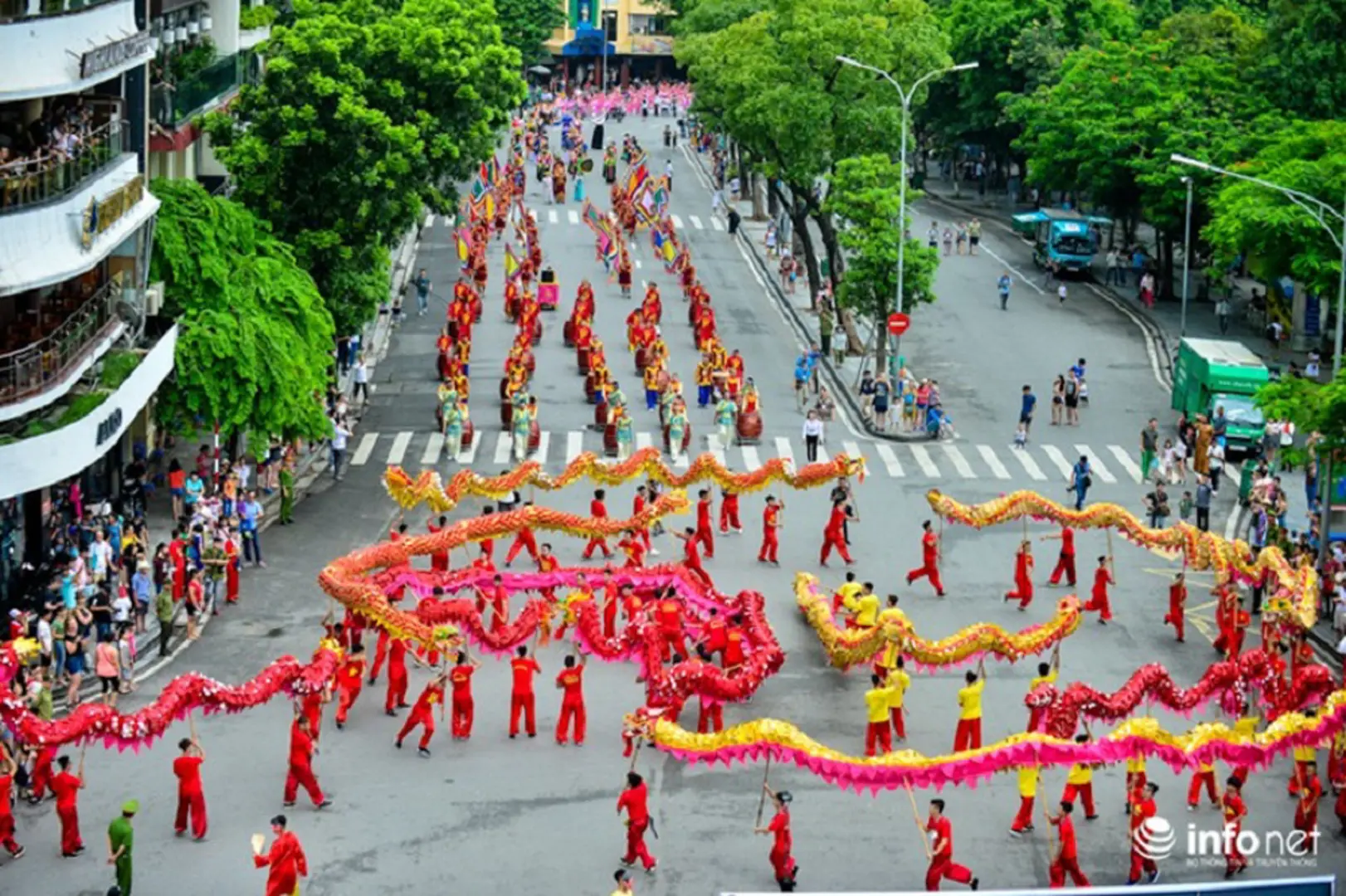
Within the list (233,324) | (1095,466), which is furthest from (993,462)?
(233,324)

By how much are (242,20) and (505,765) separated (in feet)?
113

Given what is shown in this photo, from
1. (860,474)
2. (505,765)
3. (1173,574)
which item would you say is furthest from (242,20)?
(505,765)

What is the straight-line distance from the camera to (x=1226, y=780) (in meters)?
29.8

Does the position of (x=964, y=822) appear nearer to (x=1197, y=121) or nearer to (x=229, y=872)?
(x=229, y=872)

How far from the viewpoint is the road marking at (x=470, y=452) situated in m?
50.4

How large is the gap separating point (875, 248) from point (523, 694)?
96.2ft

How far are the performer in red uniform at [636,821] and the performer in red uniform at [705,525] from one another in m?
14.7

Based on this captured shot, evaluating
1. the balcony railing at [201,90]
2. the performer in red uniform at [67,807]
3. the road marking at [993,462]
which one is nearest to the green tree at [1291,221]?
the road marking at [993,462]

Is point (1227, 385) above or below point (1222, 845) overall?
above

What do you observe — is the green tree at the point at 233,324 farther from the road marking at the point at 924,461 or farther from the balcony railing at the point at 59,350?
the road marking at the point at 924,461

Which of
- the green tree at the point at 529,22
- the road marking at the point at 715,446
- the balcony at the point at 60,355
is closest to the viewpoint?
the balcony at the point at 60,355

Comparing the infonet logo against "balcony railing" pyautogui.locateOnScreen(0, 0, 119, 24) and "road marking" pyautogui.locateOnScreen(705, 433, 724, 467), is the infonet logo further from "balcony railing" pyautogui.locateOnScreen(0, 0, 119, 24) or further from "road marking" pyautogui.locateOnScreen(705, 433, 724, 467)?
"road marking" pyautogui.locateOnScreen(705, 433, 724, 467)

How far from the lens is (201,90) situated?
178 feet

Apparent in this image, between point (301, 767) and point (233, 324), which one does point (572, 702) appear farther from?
point (233, 324)
